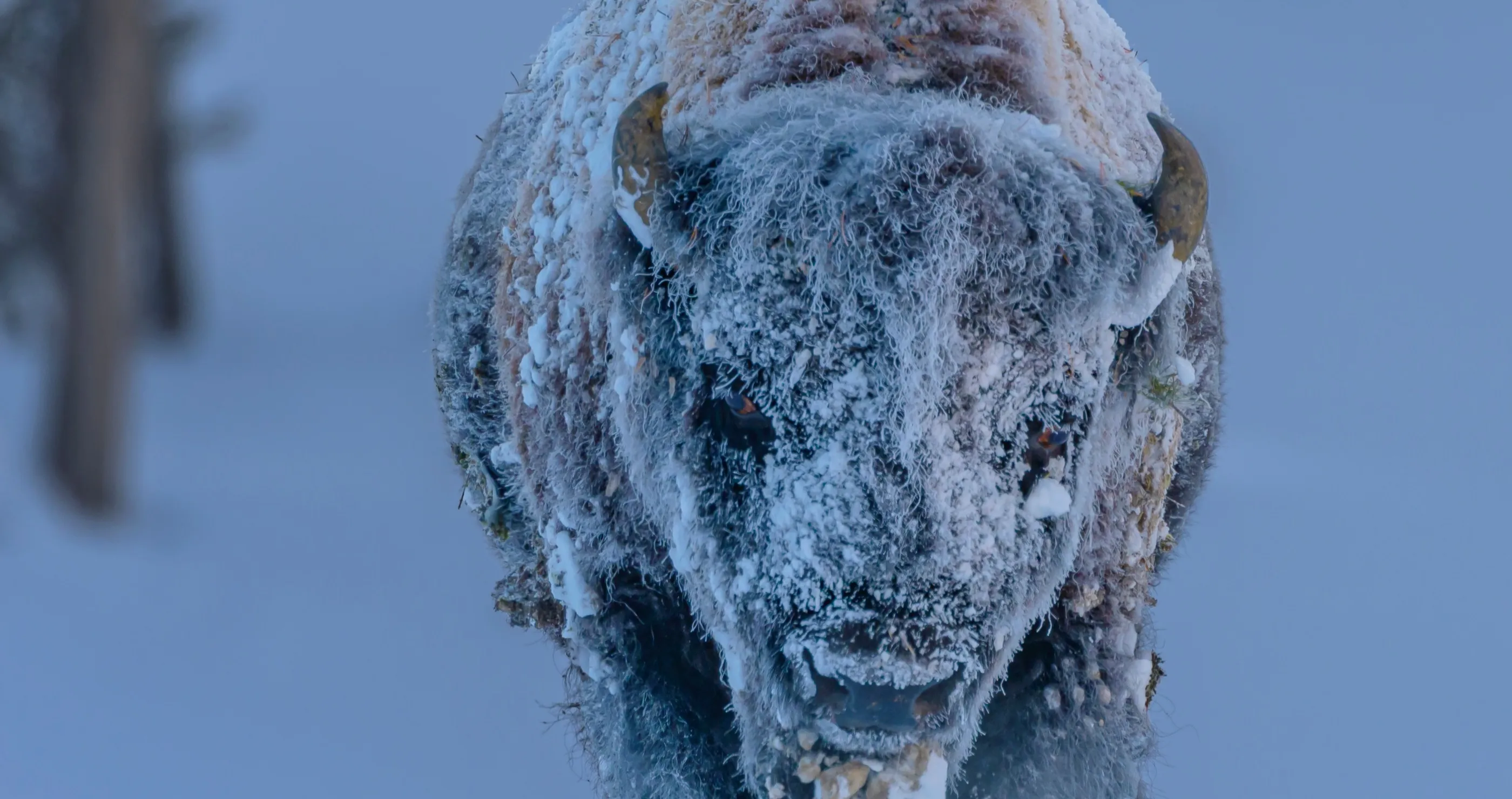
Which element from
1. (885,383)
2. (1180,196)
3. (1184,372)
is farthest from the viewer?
(1184,372)

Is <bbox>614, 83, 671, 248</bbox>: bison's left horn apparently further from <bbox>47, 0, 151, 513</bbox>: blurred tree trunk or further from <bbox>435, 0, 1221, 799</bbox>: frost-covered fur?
<bbox>47, 0, 151, 513</bbox>: blurred tree trunk

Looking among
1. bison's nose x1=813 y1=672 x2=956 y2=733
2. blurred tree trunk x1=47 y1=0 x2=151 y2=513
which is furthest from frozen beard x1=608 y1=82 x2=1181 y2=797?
blurred tree trunk x1=47 y1=0 x2=151 y2=513

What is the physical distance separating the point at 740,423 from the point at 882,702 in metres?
0.68

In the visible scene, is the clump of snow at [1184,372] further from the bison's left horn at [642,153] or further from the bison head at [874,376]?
the bison's left horn at [642,153]

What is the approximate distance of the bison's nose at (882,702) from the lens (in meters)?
2.29

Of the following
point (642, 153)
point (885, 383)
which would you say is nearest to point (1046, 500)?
point (885, 383)

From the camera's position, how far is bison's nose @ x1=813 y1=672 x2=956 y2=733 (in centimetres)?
229

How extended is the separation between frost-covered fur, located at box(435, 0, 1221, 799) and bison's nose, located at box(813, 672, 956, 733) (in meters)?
0.03

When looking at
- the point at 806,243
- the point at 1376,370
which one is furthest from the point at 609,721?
the point at 1376,370

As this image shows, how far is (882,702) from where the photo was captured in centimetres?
229

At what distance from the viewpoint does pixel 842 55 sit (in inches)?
106

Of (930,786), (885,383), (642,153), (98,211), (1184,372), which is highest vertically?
(98,211)

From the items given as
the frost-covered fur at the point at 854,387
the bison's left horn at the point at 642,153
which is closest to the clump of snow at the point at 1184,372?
the frost-covered fur at the point at 854,387

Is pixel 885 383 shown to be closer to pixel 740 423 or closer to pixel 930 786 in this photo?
pixel 740 423
